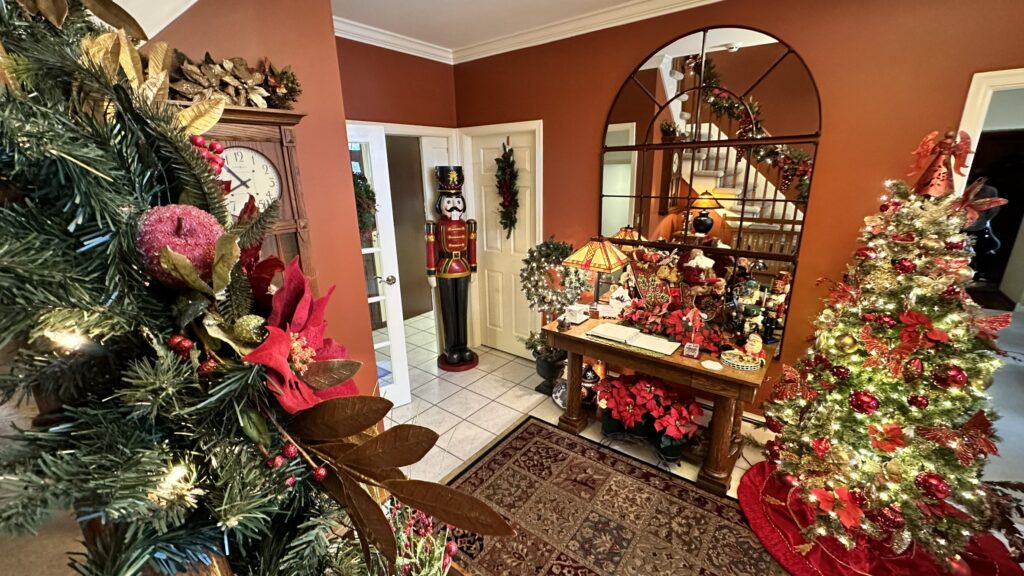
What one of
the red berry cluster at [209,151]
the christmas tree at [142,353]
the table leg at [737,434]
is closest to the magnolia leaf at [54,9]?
the christmas tree at [142,353]

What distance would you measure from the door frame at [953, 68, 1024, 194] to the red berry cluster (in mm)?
2887

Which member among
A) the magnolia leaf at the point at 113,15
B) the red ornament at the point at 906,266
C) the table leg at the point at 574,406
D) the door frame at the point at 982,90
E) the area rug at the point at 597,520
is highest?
the door frame at the point at 982,90

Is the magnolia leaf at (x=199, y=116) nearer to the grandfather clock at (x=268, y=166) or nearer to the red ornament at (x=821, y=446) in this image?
the grandfather clock at (x=268, y=166)

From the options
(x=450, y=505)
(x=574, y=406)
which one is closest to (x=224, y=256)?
(x=450, y=505)

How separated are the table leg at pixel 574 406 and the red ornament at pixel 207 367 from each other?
8.15 feet

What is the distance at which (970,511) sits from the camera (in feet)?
5.39

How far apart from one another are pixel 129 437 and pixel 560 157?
319 centimetres

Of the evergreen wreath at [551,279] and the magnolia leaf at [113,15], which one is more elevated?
the magnolia leaf at [113,15]

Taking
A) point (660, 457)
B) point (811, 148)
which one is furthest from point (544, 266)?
point (811, 148)

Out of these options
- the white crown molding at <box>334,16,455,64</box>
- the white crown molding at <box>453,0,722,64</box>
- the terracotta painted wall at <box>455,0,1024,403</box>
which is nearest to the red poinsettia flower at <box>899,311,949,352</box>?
the terracotta painted wall at <box>455,0,1024,403</box>

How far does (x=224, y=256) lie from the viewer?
0.98 feet

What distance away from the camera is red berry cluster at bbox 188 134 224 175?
15.3 inches

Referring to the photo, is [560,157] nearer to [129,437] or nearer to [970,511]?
[970,511]

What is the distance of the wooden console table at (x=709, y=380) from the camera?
2.07 metres
